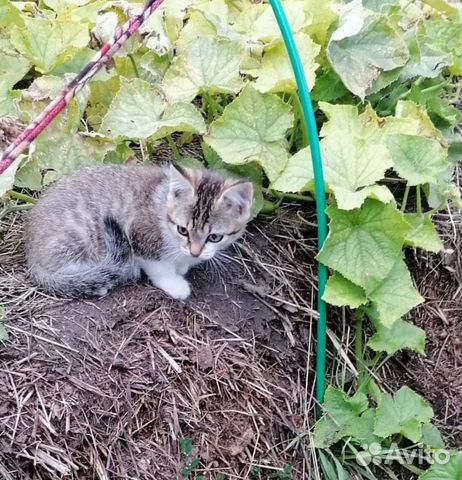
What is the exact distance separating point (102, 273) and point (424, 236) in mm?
1173

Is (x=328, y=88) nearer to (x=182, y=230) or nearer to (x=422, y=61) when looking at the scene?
(x=422, y=61)

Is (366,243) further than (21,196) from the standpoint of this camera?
No

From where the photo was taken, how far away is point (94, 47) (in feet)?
10.7

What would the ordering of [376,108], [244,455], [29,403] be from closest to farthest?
[29,403]
[244,455]
[376,108]

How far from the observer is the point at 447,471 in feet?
8.12

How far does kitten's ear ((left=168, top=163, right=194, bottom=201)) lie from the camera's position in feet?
9.01

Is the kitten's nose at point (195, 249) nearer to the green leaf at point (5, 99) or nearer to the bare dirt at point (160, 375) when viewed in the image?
the bare dirt at point (160, 375)

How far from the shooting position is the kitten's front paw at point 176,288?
2777 millimetres

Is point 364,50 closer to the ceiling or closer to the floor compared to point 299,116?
closer to the ceiling

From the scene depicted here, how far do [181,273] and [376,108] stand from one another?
3.61 feet

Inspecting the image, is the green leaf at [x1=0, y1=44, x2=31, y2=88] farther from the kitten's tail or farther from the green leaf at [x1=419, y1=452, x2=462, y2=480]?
the green leaf at [x1=419, y1=452, x2=462, y2=480]

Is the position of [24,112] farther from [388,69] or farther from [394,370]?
[394,370]

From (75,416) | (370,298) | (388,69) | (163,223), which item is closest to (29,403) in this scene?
(75,416)

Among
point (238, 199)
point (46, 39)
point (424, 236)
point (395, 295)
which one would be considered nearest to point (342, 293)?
point (395, 295)
